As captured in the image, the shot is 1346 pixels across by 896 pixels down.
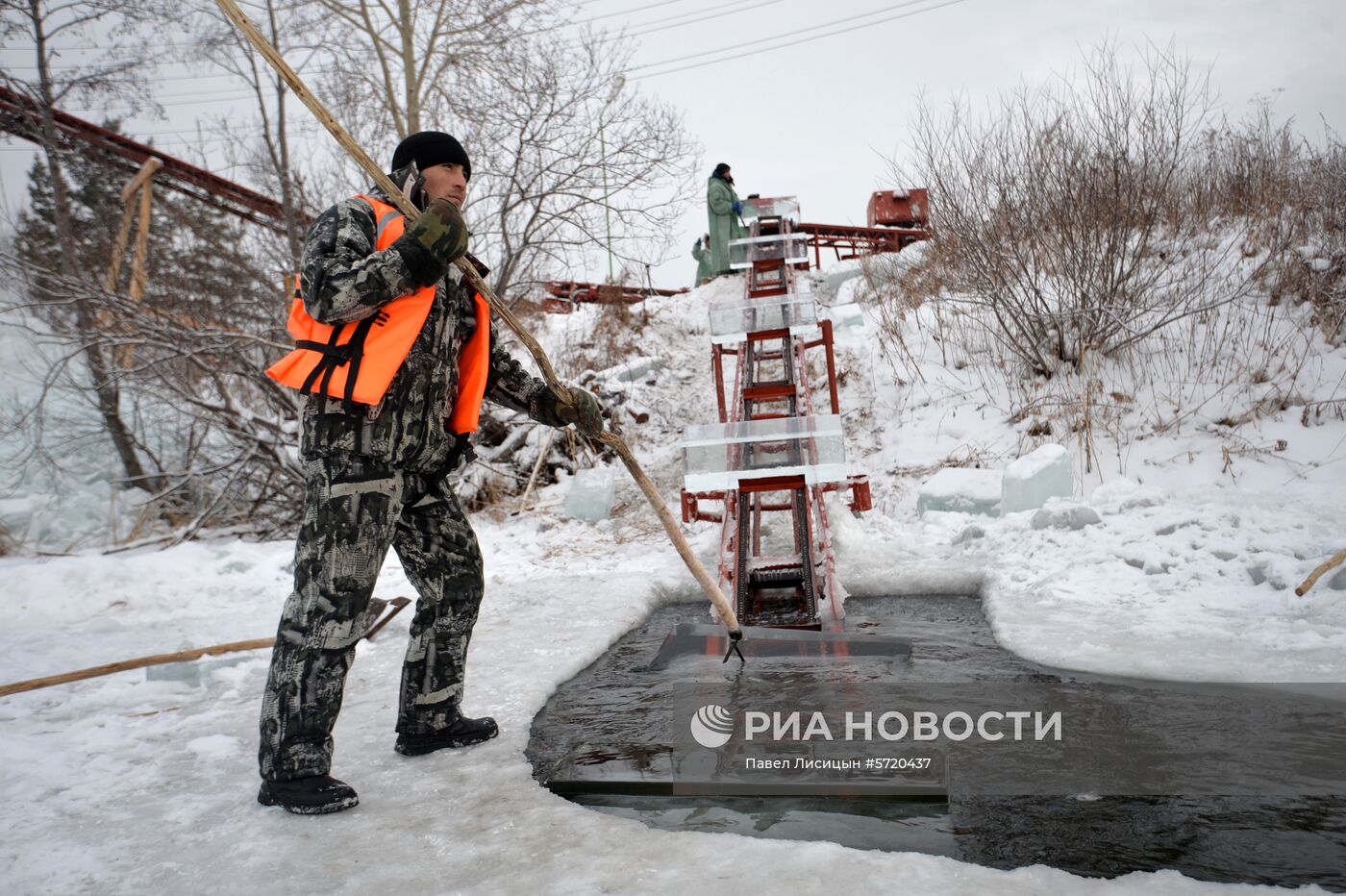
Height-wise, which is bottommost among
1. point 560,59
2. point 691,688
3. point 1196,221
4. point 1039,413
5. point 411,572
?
point 691,688

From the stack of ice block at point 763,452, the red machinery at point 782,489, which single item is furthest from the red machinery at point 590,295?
the stack of ice block at point 763,452

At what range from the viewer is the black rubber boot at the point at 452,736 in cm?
263

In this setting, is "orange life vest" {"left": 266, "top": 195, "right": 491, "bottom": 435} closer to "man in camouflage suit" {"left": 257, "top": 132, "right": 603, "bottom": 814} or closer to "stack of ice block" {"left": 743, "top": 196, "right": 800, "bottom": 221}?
"man in camouflage suit" {"left": 257, "top": 132, "right": 603, "bottom": 814}

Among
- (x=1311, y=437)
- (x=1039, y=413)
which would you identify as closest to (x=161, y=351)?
(x=1039, y=413)

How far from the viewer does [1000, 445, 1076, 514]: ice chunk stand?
5504 millimetres

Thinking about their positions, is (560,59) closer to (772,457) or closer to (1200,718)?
(772,457)

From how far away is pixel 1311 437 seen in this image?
18.9 ft

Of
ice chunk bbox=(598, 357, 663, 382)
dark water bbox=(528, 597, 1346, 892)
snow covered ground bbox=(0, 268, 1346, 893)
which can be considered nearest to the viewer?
dark water bbox=(528, 597, 1346, 892)

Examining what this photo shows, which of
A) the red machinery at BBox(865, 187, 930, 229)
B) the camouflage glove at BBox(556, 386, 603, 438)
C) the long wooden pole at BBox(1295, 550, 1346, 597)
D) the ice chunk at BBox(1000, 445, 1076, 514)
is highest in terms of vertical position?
the red machinery at BBox(865, 187, 930, 229)

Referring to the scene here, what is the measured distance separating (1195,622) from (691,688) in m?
2.10

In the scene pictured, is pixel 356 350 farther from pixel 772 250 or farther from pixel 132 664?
pixel 772 250

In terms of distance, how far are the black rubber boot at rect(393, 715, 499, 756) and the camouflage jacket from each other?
85cm

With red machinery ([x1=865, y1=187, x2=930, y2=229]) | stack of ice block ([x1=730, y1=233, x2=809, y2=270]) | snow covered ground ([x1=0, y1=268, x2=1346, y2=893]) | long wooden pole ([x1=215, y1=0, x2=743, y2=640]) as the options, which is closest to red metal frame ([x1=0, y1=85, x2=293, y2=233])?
snow covered ground ([x1=0, y1=268, x2=1346, y2=893])

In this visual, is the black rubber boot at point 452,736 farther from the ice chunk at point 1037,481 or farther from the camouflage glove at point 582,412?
the ice chunk at point 1037,481
